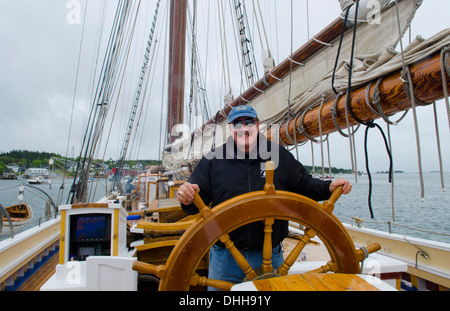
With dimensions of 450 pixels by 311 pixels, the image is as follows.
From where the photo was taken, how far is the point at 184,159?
6.95m

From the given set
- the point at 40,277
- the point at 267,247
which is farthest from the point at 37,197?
the point at 267,247

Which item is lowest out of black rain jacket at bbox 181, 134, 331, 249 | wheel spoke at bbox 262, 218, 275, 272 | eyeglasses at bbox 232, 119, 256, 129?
wheel spoke at bbox 262, 218, 275, 272

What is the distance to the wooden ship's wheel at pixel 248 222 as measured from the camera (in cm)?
112

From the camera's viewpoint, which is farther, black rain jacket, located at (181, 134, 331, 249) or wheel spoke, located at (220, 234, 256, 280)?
black rain jacket, located at (181, 134, 331, 249)

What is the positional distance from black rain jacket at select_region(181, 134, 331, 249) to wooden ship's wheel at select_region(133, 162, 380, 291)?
0.14 meters

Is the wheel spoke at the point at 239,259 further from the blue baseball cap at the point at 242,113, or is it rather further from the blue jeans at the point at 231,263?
the blue baseball cap at the point at 242,113

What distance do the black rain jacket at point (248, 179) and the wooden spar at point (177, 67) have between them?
22.1ft

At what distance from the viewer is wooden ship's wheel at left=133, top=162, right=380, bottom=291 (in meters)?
1.12

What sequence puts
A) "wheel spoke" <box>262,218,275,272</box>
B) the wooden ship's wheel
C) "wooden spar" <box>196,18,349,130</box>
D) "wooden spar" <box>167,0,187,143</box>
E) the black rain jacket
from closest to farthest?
the wooden ship's wheel → "wheel spoke" <box>262,218,275,272</box> → the black rain jacket → "wooden spar" <box>196,18,349,130</box> → "wooden spar" <box>167,0,187,143</box>

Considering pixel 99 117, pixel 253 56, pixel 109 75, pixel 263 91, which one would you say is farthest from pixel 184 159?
pixel 263 91

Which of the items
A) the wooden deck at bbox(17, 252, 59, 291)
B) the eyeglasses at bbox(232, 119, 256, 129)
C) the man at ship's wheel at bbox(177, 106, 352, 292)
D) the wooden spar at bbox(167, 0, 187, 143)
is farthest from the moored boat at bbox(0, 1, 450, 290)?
the wooden spar at bbox(167, 0, 187, 143)

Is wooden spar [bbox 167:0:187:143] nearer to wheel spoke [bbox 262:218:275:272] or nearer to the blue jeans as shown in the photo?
the blue jeans
